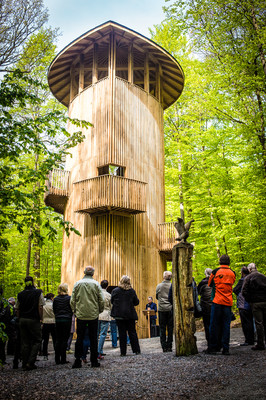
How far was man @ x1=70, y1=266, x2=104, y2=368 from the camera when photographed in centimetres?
696

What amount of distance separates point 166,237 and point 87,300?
32.7ft

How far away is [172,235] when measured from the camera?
16.7m

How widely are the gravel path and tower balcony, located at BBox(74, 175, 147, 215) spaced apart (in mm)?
8110

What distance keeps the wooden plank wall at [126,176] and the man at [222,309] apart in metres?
7.79

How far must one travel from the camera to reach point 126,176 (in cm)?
1628

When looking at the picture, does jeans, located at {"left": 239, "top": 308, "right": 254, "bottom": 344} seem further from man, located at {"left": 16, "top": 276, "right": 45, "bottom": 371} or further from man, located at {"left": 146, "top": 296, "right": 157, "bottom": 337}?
man, located at {"left": 146, "top": 296, "right": 157, "bottom": 337}

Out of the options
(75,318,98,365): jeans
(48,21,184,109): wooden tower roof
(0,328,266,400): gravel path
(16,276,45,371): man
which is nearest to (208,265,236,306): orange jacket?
(0,328,266,400): gravel path

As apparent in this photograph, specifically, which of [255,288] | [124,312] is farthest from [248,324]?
[124,312]

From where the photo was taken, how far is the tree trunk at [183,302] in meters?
7.18

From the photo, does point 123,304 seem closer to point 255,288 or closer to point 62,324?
point 62,324

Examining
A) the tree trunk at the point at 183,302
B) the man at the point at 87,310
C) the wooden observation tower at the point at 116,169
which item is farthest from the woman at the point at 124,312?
the wooden observation tower at the point at 116,169

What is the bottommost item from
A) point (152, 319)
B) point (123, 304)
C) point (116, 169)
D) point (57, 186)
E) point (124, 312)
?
point (152, 319)

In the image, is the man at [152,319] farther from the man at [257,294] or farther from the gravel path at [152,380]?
the gravel path at [152,380]

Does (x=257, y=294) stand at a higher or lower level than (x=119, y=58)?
lower
